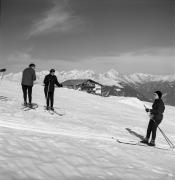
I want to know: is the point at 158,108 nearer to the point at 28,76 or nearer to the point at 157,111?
the point at 157,111

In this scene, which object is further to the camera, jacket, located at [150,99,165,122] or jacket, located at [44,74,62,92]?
jacket, located at [44,74,62,92]

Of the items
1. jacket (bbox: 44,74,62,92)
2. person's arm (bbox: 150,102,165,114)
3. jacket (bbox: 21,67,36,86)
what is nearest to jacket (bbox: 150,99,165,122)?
person's arm (bbox: 150,102,165,114)

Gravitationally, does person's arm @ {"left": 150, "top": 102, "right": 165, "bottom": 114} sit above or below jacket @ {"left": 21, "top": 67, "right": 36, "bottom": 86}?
below

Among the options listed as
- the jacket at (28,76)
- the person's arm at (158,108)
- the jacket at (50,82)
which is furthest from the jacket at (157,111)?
the jacket at (28,76)

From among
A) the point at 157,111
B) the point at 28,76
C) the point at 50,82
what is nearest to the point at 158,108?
the point at 157,111

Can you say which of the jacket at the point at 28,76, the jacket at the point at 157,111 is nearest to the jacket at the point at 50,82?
the jacket at the point at 28,76

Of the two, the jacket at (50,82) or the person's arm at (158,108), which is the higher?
the jacket at (50,82)

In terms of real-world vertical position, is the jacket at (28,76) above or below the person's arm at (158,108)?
above

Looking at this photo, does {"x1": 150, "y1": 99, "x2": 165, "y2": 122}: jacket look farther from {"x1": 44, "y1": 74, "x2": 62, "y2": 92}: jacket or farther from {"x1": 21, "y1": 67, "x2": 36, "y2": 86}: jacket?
{"x1": 21, "y1": 67, "x2": 36, "y2": 86}: jacket

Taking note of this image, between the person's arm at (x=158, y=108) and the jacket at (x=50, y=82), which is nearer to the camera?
the person's arm at (x=158, y=108)

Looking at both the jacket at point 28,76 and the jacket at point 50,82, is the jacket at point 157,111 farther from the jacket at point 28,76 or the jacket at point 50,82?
the jacket at point 28,76

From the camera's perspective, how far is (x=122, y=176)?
24.6 ft

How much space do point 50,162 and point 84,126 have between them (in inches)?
319

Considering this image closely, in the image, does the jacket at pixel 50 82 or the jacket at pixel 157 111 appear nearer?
the jacket at pixel 157 111
